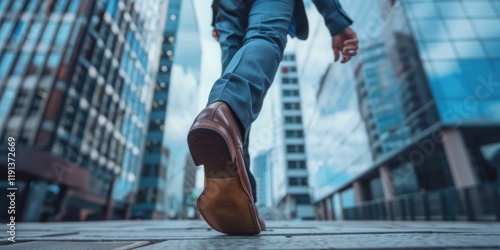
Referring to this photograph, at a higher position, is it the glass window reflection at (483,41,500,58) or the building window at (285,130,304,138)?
the building window at (285,130,304,138)

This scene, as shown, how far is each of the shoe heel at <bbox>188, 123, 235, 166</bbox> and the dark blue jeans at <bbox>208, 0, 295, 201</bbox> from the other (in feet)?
0.46

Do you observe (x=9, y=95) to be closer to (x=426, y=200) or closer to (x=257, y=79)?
(x=257, y=79)

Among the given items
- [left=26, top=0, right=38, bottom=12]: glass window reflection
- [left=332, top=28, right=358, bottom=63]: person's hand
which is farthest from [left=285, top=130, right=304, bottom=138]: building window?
[left=332, top=28, right=358, bottom=63]: person's hand

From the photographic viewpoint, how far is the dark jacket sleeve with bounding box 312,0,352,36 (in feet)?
4.78

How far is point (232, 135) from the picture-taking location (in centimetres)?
84

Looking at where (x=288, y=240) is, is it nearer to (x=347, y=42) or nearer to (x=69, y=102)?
(x=347, y=42)

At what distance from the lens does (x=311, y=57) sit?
1321 inches

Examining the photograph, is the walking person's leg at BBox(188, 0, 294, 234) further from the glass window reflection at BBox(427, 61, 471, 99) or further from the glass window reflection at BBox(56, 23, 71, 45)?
the glass window reflection at BBox(56, 23, 71, 45)

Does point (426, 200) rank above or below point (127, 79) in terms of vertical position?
below

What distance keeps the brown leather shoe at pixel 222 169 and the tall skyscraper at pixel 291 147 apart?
121 feet

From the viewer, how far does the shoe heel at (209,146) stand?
76 cm

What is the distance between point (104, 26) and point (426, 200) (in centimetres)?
2041

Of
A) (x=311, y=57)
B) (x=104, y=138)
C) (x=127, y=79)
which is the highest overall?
(x=311, y=57)

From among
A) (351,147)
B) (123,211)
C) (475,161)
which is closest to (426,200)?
(475,161)
